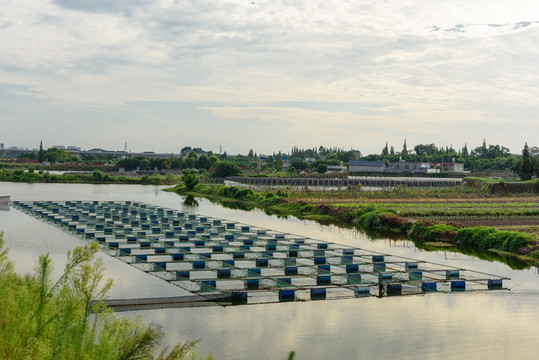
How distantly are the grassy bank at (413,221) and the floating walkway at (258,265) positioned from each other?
16.8 feet

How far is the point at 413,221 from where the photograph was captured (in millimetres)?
29906

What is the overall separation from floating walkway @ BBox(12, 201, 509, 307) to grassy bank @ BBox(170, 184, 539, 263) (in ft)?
16.8

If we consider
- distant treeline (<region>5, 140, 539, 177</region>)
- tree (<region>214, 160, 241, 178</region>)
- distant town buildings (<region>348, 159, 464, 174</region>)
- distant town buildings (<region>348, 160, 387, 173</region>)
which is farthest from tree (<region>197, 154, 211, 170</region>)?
distant town buildings (<region>348, 160, 387, 173</region>)

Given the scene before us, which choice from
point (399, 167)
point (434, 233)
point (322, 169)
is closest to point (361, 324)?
point (434, 233)

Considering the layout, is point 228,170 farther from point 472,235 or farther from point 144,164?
point 472,235

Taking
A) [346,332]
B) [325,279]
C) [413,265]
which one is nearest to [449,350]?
[346,332]

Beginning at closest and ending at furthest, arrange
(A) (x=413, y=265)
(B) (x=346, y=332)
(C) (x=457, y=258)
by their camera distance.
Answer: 1. (B) (x=346, y=332)
2. (A) (x=413, y=265)
3. (C) (x=457, y=258)

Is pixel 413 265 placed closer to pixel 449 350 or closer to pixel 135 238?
pixel 449 350

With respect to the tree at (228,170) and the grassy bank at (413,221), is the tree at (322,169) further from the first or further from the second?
the grassy bank at (413,221)

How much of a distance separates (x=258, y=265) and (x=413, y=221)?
1366 centimetres

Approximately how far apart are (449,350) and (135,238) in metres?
15.2

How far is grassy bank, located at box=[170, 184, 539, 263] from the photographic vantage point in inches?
925

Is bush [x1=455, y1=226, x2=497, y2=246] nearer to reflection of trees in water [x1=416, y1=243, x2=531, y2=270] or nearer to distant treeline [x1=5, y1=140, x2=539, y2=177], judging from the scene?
reflection of trees in water [x1=416, y1=243, x2=531, y2=270]

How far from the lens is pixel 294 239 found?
24.7 meters
